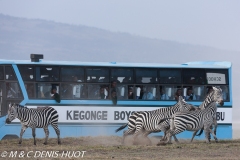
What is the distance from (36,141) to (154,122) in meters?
4.23

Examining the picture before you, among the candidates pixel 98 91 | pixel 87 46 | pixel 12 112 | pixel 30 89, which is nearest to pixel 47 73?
pixel 30 89

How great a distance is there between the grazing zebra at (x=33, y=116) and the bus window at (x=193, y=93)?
20.1 ft

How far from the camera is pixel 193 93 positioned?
3170 centimetres

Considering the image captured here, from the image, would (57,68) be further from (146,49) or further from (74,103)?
(146,49)

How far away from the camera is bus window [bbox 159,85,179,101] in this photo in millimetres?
31234

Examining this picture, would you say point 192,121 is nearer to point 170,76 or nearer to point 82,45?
point 170,76

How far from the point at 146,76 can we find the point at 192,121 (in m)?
4.59

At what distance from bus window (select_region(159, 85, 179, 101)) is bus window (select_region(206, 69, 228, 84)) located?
4.55ft

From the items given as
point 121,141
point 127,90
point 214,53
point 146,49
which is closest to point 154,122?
point 121,141

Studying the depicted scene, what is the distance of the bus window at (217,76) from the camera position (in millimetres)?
31891

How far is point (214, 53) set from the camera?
9931 cm

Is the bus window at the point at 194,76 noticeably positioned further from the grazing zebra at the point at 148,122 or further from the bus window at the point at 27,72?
the bus window at the point at 27,72

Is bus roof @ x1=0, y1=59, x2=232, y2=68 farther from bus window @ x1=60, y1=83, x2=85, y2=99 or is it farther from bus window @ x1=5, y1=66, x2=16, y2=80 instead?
bus window @ x1=60, y1=83, x2=85, y2=99
